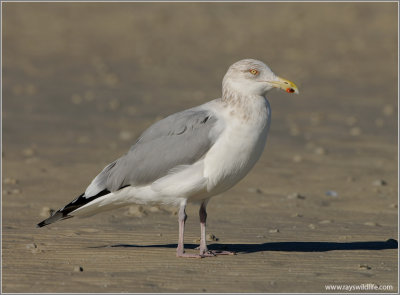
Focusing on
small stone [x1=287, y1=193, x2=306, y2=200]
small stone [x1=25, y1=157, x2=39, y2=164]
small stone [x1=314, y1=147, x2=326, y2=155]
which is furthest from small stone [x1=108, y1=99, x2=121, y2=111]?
small stone [x1=287, y1=193, x2=306, y2=200]

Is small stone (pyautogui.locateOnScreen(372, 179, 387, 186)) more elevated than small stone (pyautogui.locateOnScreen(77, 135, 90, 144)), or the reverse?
small stone (pyautogui.locateOnScreen(77, 135, 90, 144))

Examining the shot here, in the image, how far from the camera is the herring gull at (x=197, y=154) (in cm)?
785

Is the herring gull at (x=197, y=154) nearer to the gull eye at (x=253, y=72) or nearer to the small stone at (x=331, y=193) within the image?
the gull eye at (x=253, y=72)

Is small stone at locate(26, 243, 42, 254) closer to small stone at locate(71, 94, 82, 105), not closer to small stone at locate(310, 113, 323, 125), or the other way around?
small stone at locate(310, 113, 323, 125)

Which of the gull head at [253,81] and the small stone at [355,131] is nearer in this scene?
the gull head at [253,81]

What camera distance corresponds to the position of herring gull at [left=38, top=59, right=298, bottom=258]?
7.85 m

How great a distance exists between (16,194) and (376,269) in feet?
17.3

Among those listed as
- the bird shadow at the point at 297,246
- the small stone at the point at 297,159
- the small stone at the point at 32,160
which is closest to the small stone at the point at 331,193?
the small stone at the point at 297,159

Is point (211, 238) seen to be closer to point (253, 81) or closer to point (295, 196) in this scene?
point (253, 81)

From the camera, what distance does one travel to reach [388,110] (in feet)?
65.8

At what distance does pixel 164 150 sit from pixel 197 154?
0.38 meters

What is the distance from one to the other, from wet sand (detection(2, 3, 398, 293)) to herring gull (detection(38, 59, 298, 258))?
0.53m

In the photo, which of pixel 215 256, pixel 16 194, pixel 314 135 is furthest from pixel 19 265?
pixel 314 135

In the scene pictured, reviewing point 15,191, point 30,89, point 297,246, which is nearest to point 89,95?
point 30,89
